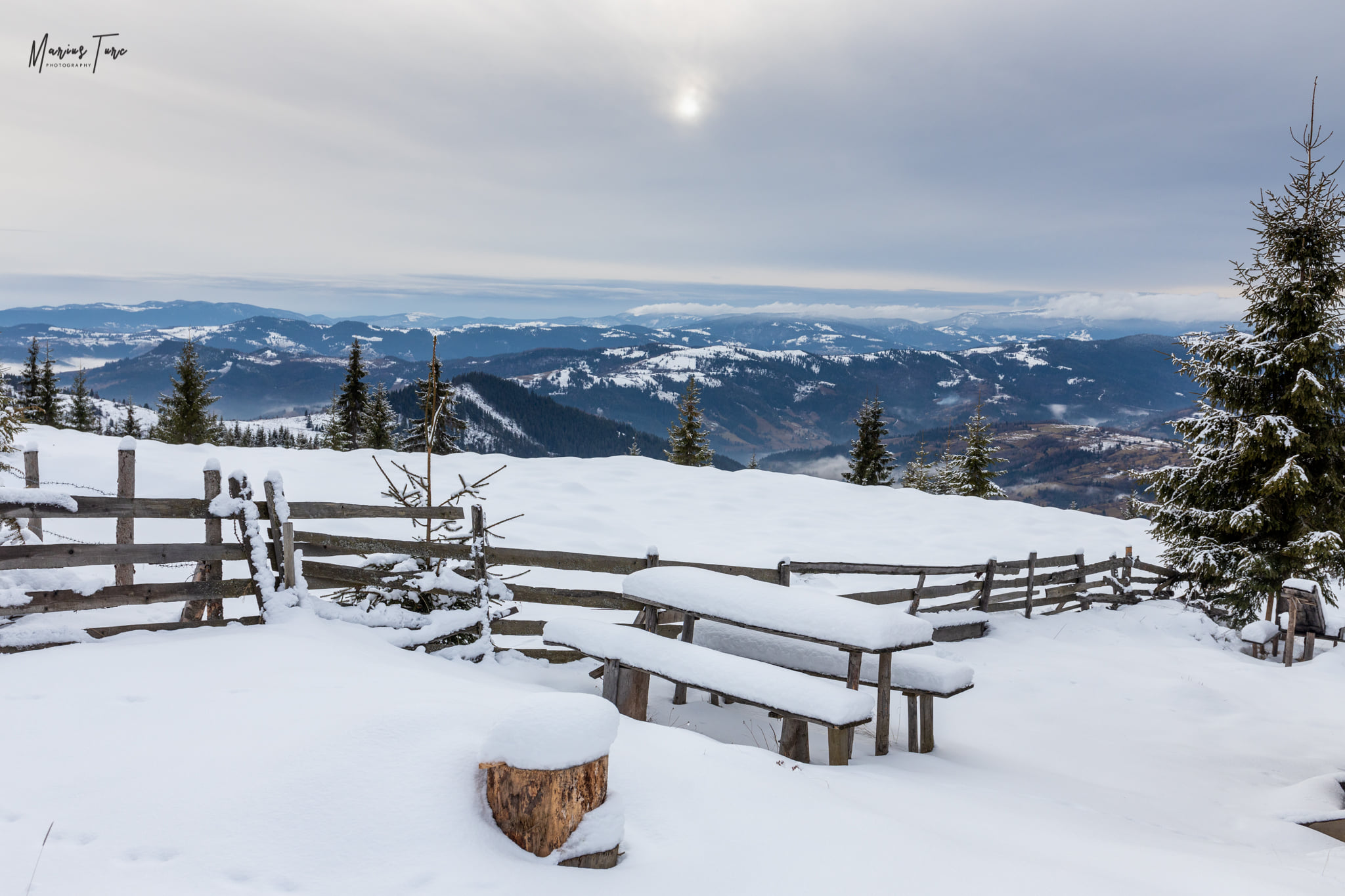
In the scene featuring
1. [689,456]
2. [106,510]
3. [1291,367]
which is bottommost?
[689,456]

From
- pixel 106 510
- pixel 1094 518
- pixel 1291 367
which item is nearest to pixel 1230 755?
pixel 1291 367

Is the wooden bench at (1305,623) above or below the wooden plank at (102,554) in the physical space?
below

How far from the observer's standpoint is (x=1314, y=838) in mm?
5527

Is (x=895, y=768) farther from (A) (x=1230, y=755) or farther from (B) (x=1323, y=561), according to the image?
(B) (x=1323, y=561)

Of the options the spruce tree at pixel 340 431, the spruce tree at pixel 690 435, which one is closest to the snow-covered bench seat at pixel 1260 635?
the spruce tree at pixel 690 435

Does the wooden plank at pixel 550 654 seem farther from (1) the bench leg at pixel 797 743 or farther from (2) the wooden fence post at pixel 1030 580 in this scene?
(2) the wooden fence post at pixel 1030 580

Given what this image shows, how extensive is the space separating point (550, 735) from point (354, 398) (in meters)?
44.6

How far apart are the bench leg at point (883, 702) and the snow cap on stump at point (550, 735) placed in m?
3.22

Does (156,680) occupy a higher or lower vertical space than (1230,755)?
higher

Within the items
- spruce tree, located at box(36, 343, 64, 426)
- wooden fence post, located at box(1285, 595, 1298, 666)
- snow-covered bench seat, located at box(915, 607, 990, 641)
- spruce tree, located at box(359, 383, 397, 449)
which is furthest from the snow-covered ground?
spruce tree, located at box(36, 343, 64, 426)

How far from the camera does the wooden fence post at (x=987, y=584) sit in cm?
1300

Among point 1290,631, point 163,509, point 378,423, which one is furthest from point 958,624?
point 378,423

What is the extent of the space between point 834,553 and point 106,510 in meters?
14.2

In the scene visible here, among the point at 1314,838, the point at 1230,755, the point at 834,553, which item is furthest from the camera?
the point at 834,553
